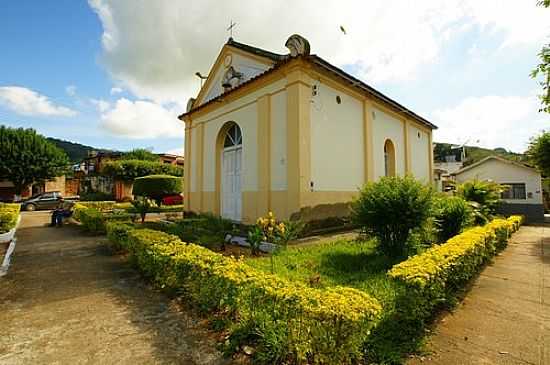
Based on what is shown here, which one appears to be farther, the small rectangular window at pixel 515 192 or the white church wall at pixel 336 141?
the small rectangular window at pixel 515 192

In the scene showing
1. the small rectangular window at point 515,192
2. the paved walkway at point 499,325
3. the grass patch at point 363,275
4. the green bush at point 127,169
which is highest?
the green bush at point 127,169

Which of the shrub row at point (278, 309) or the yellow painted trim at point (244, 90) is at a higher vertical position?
the yellow painted trim at point (244, 90)

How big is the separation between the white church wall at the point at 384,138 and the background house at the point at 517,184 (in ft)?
21.0

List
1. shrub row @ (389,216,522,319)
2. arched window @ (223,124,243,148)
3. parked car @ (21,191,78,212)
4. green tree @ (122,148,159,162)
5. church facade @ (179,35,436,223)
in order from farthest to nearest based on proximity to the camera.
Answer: green tree @ (122,148,159,162), parked car @ (21,191,78,212), arched window @ (223,124,243,148), church facade @ (179,35,436,223), shrub row @ (389,216,522,319)

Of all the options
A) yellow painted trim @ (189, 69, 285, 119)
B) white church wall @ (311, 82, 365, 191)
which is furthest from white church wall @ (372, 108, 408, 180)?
yellow painted trim @ (189, 69, 285, 119)

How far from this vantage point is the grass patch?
8.86ft

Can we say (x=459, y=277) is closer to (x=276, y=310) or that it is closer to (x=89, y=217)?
(x=276, y=310)

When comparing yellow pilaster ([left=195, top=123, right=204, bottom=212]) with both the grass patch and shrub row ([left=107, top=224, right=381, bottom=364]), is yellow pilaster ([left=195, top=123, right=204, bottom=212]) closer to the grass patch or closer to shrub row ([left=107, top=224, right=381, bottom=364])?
the grass patch

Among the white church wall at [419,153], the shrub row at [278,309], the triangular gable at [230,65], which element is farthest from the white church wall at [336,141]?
the white church wall at [419,153]

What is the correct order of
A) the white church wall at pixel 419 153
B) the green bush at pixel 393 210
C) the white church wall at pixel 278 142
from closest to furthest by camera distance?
the green bush at pixel 393 210 → the white church wall at pixel 278 142 → the white church wall at pixel 419 153

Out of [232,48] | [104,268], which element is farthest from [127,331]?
[232,48]

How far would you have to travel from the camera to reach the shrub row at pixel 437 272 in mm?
2912

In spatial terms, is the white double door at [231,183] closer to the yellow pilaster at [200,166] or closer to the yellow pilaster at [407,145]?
the yellow pilaster at [200,166]

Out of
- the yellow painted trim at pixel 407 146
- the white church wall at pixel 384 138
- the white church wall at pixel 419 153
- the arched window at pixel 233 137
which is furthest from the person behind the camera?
the white church wall at pixel 419 153
